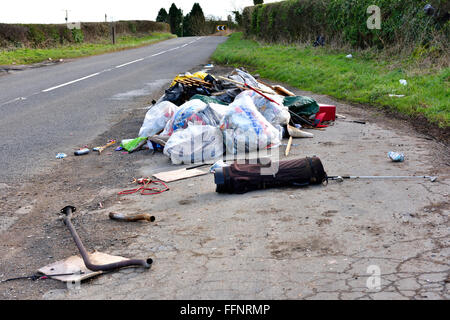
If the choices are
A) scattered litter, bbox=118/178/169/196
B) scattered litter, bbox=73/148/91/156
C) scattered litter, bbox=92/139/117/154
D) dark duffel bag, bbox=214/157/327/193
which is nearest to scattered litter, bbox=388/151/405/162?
dark duffel bag, bbox=214/157/327/193

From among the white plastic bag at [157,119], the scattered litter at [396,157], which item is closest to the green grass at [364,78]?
the scattered litter at [396,157]

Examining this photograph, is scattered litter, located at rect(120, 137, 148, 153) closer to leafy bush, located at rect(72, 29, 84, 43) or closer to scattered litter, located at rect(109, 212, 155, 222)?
scattered litter, located at rect(109, 212, 155, 222)

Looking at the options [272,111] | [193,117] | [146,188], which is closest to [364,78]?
[272,111]

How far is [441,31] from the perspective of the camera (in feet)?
41.1

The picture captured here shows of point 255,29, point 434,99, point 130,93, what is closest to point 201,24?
point 255,29

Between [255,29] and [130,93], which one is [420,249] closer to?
[130,93]

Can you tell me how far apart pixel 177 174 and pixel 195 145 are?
2.26 feet

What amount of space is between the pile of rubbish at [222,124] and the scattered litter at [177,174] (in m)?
0.40

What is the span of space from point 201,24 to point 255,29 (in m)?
37.4

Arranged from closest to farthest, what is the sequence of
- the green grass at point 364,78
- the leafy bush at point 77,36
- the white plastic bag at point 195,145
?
the white plastic bag at point 195,145 < the green grass at point 364,78 < the leafy bush at point 77,36

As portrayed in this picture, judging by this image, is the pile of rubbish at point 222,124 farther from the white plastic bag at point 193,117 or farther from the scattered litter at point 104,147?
the scattered litter at point 104,147

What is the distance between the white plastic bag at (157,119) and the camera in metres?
7.58
